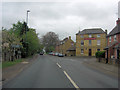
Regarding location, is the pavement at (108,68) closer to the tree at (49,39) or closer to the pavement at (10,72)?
the pavement at (10,72)

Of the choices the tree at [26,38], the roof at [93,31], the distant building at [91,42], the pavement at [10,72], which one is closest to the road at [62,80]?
the pavement at [10,72]

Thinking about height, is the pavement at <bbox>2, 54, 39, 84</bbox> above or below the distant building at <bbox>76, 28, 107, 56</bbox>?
below

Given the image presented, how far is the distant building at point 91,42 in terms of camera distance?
1989 inches

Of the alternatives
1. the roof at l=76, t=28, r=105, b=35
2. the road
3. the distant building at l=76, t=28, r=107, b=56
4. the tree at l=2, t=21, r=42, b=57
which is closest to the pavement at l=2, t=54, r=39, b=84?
the road

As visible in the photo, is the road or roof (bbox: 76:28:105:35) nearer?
the road

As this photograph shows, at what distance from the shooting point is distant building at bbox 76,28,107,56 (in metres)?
50.5

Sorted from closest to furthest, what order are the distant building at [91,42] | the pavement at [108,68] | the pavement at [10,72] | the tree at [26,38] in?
the pavement at [10,72]
the pavement at [108,68]
the tree at [26,38]
the distant building at [91,42]

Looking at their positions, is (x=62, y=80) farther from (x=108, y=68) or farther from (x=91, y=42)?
(x=91, y=42)

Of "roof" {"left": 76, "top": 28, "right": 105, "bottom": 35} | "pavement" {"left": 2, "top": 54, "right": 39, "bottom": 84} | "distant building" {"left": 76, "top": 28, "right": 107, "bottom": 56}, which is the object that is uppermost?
"roof" {"left": 76, "top": 28, "right": 105, "bottom": 35}

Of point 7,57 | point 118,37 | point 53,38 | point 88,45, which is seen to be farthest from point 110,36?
point 53,38

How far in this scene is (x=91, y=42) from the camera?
51094 millimetres

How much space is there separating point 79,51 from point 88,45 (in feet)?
12.6

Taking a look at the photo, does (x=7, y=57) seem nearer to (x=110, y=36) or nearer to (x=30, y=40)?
(x=30, y=40)

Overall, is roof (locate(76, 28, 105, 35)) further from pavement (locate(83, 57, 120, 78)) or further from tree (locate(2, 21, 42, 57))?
pavement (locate(83, 57, 120, 78))
